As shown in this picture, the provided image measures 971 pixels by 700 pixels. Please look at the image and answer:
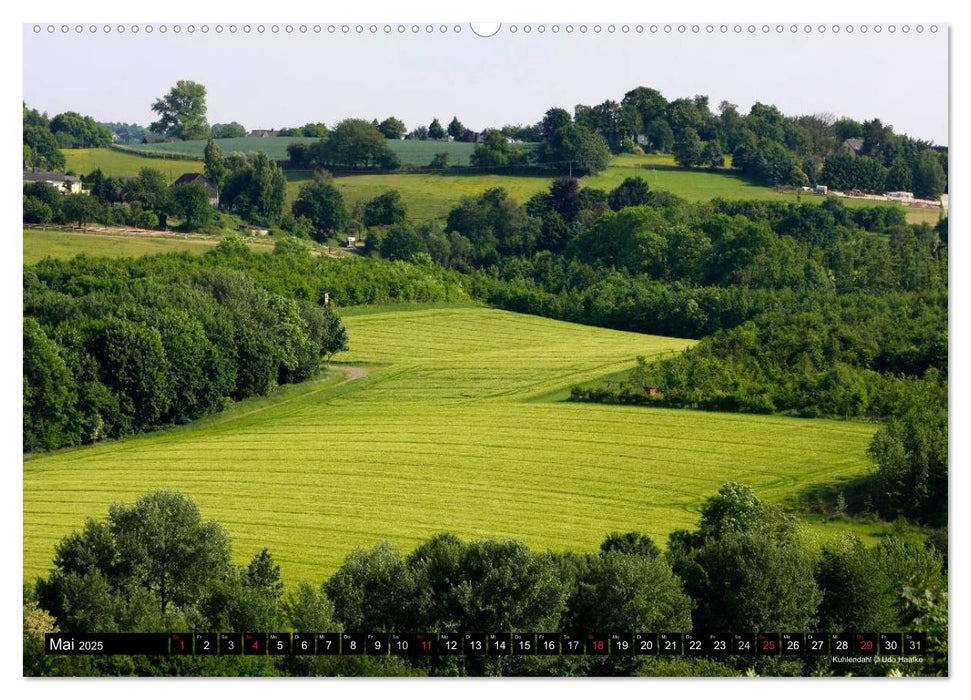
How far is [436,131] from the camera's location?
19422 millimetres

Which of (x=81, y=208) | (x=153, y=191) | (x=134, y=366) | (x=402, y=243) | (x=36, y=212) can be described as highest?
(x=153, y=191)

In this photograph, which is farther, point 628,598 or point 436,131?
point 436,131

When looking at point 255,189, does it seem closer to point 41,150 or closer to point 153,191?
point 153,191

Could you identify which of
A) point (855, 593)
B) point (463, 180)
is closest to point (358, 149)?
point (463, 180)

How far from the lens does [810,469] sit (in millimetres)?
19984

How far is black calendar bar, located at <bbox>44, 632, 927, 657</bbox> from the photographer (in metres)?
13.9

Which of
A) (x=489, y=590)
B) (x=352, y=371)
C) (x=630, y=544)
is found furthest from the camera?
(x=352, y=371)

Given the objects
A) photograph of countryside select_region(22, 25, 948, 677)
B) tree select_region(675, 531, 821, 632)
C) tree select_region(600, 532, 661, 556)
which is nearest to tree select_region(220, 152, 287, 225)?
photograph of countryside select_region(22, 25, 948, 677)

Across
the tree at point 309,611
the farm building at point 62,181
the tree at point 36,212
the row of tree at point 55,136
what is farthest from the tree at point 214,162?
the tree at point 309,611

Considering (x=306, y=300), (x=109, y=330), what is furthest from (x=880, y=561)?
(x=306, y=300)

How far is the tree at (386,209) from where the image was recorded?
2540cm

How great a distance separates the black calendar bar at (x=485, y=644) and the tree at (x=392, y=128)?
723cm

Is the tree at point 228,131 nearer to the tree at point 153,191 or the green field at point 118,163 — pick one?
the green field at point 118,163

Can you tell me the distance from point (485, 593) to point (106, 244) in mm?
20582
